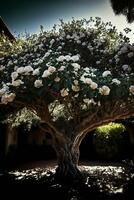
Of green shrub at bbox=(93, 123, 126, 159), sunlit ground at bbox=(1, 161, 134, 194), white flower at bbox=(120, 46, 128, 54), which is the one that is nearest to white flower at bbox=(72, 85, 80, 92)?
sunlit ground at bbox=(1, 161, 134, 194)

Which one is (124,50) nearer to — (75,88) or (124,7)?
(124,7)

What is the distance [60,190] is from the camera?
818 centimetres

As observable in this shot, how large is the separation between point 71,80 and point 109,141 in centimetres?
868

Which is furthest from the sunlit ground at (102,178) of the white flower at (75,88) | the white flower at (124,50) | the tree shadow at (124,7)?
the tree shadow at (124,7)

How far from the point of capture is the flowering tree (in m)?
7.16

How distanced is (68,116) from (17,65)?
7.25ft

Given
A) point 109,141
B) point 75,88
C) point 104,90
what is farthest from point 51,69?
point 109,141

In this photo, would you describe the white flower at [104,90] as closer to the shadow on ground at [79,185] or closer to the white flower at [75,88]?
the white flower at [75,88]

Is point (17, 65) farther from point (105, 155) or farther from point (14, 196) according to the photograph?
point (105, 155)

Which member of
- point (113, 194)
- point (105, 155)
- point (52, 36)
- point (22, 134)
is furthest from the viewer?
point (22, 134)

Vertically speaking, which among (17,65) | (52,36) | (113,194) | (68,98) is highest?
(52,36)

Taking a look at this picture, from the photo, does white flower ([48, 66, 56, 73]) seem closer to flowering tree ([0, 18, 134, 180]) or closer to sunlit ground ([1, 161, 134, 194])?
flowering tree ([0, 18, 134, 180])

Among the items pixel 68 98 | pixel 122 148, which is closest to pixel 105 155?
pixel 122 148

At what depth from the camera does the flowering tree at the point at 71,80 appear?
7.16 meters
